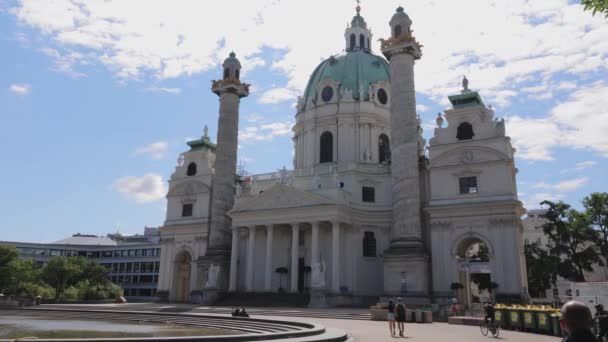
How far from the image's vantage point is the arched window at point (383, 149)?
197 ft

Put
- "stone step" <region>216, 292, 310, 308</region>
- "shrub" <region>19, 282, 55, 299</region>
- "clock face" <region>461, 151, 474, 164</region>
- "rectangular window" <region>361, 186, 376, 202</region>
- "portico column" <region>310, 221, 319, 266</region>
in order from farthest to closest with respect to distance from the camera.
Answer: "shrub" <region>19, 282, 55, 299</region> → "rectangular window" <region>361, 186, 376, 202</region> → "portico column" <region>310, 221, 319, 266</region> → "clock face" <region>461, 151, 474, 164</region> → "stone step" <region>216, 292, 310, 308</region>

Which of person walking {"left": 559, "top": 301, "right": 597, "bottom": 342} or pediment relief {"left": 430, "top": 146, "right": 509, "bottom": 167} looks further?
pediment relief {"left": 430, "top": 146, "right": 509, "bottom": 167}

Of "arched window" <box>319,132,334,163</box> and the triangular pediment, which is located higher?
"arched window" <box>319,132,334,163</box>

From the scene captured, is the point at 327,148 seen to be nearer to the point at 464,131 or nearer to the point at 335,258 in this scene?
the point at 335,258

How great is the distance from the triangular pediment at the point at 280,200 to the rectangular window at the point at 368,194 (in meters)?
6.83

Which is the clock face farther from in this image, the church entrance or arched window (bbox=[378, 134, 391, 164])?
the church entrance

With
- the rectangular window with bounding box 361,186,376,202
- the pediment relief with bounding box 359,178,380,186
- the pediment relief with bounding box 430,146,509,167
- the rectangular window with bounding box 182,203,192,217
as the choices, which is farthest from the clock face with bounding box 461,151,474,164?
the rectangular window with bounding box 182,203,192,217

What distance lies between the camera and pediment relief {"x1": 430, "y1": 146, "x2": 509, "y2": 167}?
45.8m

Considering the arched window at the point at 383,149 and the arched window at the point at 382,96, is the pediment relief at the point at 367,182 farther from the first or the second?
the arched window at the point at 382,96

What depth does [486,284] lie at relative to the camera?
1746 inches

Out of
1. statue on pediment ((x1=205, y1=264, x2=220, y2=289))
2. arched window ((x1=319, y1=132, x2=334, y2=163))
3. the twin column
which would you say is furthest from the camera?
arched window ((x1=319, y1=132, x2=334, y2=163))

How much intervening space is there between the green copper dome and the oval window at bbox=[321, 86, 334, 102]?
3.74 ft

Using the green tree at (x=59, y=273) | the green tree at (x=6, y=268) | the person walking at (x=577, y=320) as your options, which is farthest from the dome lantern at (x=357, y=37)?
the person walking at (x=577, y=320)

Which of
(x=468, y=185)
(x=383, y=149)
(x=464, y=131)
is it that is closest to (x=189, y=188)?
(x=383, y=149)
